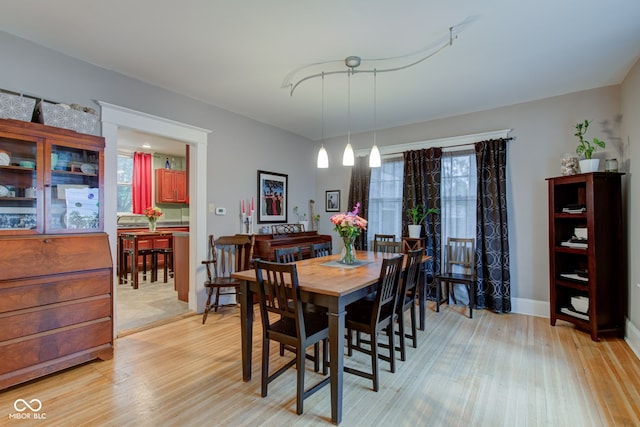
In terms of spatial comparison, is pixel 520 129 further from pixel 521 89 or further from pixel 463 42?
pixel 463 42

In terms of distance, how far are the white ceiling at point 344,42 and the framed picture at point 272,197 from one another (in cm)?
135

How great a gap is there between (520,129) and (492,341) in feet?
8.58

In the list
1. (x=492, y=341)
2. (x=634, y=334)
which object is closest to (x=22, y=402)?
(x=492, y=341)

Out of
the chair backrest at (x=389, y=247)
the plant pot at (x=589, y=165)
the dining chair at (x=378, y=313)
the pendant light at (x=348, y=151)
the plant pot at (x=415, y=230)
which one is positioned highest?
the pendant light at (x=348, y=151)

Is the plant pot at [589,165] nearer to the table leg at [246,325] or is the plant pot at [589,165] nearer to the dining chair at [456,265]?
the dining chair at [456,265]

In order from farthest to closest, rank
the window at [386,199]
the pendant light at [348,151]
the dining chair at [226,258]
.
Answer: the window at [386,199] < the dining chair at [226,258] < the pendant light at [348,151]

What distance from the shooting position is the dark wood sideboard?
13.4 feet

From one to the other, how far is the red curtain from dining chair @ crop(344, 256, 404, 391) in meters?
6.01

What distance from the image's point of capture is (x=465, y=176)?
169 inches

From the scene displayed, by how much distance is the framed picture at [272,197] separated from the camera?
4.68 m

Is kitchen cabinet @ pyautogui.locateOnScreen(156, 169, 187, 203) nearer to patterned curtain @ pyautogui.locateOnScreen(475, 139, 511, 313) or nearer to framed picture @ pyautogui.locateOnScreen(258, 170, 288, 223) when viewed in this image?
framed picture @ pyautogui.locateOnScreen(258, 170, 288, 223)

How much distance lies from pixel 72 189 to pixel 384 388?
3.02 metres

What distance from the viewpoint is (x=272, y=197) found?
4879mm

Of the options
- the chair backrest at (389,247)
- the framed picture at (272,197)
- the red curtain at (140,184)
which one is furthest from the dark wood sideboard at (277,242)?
the red curtain at (140,184)
